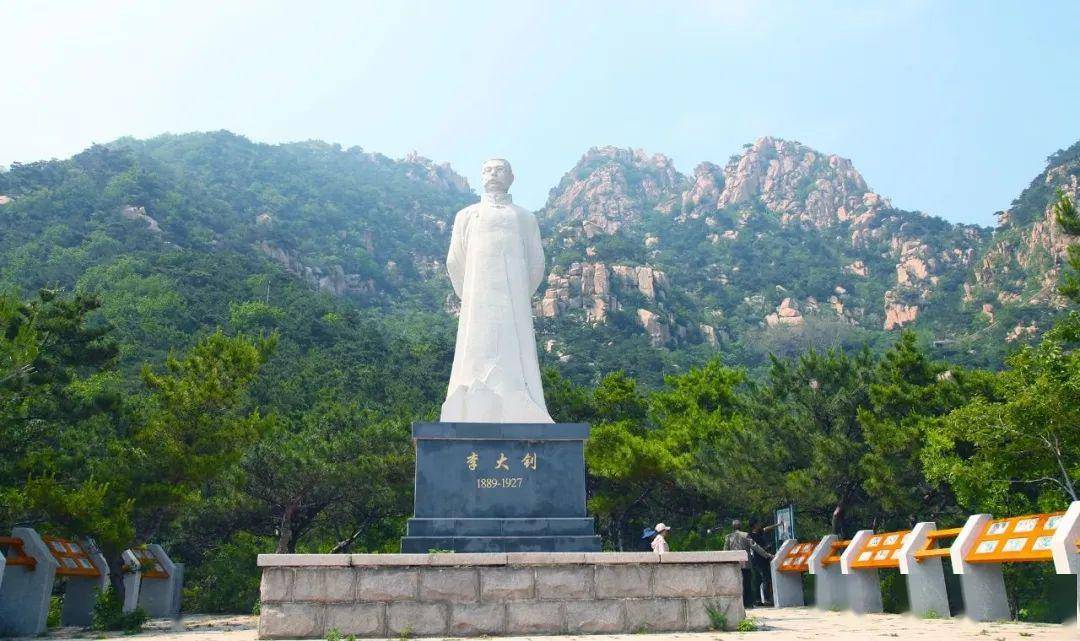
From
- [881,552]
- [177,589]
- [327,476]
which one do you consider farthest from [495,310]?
[177,589]

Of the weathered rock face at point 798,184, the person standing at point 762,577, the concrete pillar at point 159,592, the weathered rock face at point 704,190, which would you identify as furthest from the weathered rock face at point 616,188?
the concrete pillar at point 159,592

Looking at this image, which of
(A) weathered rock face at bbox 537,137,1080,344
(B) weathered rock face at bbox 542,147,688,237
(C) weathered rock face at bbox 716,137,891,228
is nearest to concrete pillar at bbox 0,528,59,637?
(A) weathered rock face at bbox 537,137,1080,344

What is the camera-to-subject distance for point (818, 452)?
1289 centimetres

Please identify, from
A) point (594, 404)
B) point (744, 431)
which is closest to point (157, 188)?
point (594, 404)

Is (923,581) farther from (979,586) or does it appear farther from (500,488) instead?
(500,488)

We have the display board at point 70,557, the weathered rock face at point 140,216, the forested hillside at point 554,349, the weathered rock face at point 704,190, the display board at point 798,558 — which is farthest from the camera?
the weathered rock face at point 704,190

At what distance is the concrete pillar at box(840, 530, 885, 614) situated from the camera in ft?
34.4

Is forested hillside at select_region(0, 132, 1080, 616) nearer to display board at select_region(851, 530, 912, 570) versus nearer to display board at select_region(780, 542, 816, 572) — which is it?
display board at select_region(780, 542, 816, 572)

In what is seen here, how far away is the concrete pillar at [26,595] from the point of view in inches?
370

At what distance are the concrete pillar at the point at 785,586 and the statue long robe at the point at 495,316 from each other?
5.09 m

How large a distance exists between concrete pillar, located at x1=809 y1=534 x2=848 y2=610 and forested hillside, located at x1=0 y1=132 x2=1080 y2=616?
1291 mm

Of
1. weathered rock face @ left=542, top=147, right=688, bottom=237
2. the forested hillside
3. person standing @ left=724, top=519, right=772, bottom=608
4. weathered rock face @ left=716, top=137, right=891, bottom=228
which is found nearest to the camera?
the forested hillside

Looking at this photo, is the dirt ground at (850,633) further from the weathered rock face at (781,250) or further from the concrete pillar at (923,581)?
the weathered rock face at (781,250)

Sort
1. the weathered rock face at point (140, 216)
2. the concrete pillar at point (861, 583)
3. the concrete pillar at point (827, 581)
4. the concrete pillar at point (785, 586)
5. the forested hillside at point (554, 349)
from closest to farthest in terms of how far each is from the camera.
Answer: the concrete pillar at point (861, 583) < the concrete pillar at point (827, 581) < the forested hillside at point (554, 349) < the concrete pillar at point (785, 586) < the weathered rock face at point (140, 216)
